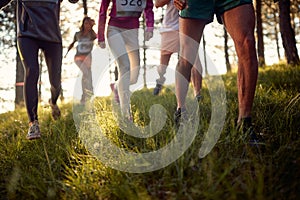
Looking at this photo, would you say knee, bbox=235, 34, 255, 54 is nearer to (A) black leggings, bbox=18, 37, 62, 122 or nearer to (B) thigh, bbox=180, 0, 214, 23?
(B) thigh, bbox=180, 0, 214, 23

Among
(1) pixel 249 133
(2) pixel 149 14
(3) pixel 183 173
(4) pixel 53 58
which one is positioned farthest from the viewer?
(2) pixel 149 14

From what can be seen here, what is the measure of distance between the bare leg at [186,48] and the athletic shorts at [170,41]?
2.04 meters


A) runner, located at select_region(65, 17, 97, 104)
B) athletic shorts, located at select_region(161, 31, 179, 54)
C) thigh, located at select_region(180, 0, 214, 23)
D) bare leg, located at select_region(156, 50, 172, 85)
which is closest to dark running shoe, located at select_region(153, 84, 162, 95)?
bare leg, located at select_region(156, 50, 172, 85)

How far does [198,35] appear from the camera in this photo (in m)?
2.90

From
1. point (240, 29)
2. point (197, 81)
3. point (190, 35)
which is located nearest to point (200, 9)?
point (190, 35)

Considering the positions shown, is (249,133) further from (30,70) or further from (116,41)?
(30,70)

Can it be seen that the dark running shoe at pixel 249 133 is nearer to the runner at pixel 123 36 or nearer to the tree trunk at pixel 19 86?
the runner at pixel 123 36

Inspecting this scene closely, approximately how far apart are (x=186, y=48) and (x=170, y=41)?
2201mm

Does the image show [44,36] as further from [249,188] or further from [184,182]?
[249,188]

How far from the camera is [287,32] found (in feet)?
26.7

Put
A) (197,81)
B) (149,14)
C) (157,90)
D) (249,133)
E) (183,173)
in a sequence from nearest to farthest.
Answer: (183,173), (249,133), (149,14), (197,81), (157,90)

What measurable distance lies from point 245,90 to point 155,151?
894 millimetres

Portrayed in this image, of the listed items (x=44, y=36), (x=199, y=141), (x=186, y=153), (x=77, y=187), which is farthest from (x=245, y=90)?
(x=44, y=36)

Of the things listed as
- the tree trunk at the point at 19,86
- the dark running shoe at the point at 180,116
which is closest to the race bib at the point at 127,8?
the dark running shoe at the point at 180,116
